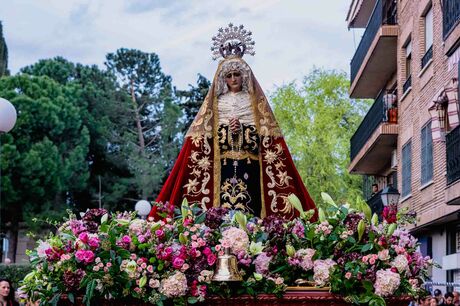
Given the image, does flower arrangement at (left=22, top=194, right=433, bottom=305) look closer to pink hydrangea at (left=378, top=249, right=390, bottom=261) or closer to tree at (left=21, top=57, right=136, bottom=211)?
pink hydrangea at (left=378, top=249, right=390, bottom=261)

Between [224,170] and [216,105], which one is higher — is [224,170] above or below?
below

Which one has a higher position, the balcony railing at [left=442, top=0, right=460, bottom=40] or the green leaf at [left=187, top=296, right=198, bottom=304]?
the balcony railing at [left=442, top=0, right=460, bottom=40]

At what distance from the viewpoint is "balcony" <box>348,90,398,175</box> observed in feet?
98.0

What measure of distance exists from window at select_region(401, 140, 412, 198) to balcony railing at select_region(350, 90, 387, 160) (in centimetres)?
225

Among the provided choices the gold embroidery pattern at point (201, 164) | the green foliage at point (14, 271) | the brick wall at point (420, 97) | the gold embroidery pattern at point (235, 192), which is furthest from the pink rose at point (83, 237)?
the green foliage at point (14, 271)

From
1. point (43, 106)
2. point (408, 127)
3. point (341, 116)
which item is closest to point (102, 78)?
point (43, 106)

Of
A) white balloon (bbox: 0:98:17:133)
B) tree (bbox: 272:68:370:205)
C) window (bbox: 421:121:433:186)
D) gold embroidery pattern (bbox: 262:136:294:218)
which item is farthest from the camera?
tree (bbox: 272:68:370:205)

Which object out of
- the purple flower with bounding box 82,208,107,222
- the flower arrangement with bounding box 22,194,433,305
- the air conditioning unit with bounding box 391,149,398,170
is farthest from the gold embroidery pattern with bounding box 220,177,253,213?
the air conditioning unit with bounding box 391,149,398,170

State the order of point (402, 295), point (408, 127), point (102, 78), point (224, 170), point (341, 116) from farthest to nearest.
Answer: point (102, 78) < point (341, 116) < point (408, 127) < point (224, 170) < point (402, 295)

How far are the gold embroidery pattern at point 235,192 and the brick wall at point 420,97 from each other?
1074 cm

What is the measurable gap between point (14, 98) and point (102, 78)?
13.8m

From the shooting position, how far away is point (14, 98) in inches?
2074

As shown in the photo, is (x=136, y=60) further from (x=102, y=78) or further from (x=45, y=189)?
(x=45, y=189)

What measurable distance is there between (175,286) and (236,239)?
0.47m
